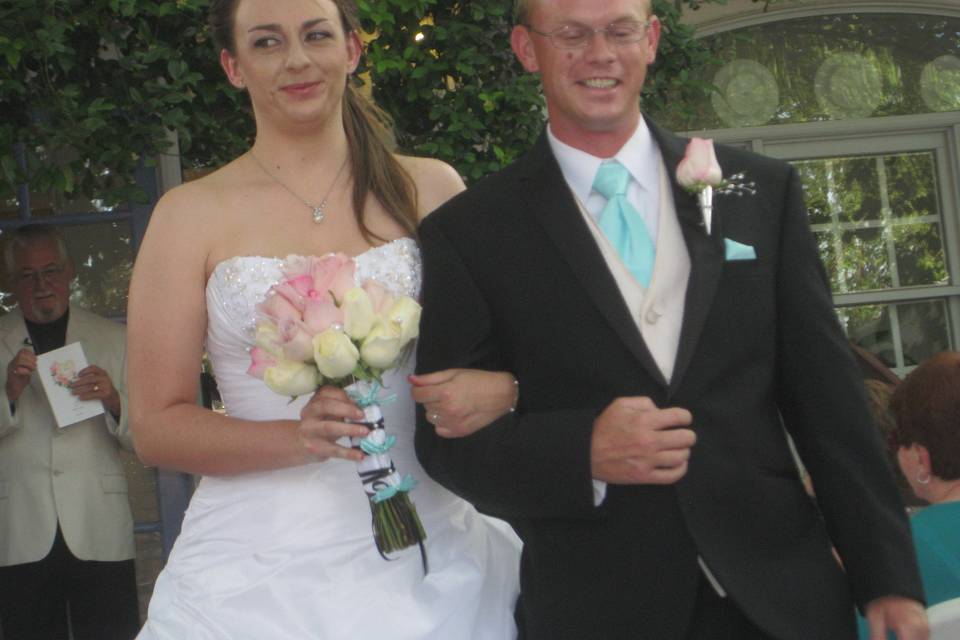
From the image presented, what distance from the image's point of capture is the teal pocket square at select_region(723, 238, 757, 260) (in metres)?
2.49

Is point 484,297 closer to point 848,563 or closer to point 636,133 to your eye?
point 636,133

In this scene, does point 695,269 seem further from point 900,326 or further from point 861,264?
point 900,326

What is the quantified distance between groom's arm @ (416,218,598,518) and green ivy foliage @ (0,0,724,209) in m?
2.28

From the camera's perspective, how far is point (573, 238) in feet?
8.37

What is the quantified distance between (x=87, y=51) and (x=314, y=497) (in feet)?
7.46

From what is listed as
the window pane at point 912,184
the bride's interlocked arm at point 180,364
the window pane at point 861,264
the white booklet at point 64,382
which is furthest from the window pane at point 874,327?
the bride's interlocked arm at point 180,364

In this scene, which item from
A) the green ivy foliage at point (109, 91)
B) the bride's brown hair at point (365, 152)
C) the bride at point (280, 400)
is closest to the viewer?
the bride at point (280, 400)

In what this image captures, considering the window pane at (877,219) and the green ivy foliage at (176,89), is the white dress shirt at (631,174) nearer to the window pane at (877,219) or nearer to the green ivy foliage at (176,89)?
the green ivy foliage at (176,89)

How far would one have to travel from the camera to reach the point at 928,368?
3.30m

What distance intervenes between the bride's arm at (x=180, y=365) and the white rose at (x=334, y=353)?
0.32 meters

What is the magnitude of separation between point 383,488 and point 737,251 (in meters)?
0.90

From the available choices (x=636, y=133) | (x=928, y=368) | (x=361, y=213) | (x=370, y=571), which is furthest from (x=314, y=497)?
(x=928, y=368)

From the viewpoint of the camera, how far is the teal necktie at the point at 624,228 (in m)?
2.54

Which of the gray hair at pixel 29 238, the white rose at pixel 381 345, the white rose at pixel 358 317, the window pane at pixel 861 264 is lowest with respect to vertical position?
the window pane at pixel 861 264
